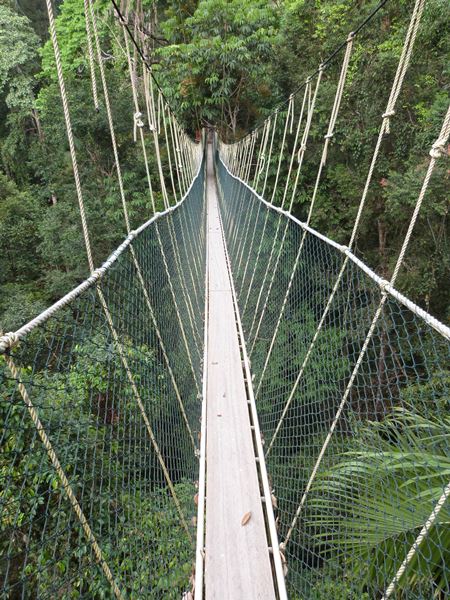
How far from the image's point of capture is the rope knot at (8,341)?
565 mm

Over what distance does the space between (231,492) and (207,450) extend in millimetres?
184

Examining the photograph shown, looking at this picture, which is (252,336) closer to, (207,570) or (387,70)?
(207,570)

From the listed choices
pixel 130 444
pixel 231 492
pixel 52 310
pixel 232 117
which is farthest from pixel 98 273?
pixel 232 117

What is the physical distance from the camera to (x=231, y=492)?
1.18 m

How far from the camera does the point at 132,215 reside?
5.98 meters

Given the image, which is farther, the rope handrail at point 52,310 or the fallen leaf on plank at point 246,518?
the fallen leaf on plank at point 246,518

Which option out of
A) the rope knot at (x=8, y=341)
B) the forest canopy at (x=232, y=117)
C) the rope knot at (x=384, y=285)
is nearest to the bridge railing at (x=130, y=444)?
the rope knot at (x=8, y=341)

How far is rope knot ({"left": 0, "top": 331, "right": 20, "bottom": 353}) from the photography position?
0.56m

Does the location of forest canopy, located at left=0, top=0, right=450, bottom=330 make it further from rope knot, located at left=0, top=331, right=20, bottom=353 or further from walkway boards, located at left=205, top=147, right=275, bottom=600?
rope knot, located at left=0, top=331, right=20, bottom=353

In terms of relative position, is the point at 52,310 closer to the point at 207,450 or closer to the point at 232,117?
the point at 207,450

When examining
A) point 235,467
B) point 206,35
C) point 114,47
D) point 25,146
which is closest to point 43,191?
point 25,146

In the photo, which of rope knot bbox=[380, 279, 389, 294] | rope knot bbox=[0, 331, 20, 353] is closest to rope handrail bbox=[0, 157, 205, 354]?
rope knot bbox=[0, 331, 20, 353]

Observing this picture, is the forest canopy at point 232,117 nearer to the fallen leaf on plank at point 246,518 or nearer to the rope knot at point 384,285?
the rope knot at point 384,285

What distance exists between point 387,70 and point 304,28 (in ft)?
7.48
